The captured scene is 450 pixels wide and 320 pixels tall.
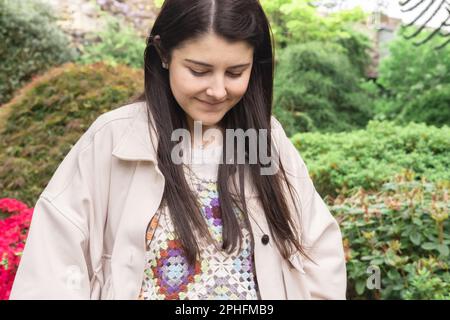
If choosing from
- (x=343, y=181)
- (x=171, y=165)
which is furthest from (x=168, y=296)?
(x=343, y=181)

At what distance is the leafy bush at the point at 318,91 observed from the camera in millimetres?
6602

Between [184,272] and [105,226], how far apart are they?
0.27 m

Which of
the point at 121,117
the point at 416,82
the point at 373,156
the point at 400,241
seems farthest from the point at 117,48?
the point at 121,117

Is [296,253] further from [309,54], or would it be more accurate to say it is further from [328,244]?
[309,54]

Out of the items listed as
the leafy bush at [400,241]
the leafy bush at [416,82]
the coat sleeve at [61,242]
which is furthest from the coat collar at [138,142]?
the leafy bush at [416,82]

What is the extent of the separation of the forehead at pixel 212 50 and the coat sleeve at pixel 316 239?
0.43 m

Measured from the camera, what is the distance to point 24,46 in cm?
820

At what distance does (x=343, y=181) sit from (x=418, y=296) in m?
1.13

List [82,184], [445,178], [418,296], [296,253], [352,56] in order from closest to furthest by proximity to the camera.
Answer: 1. [82,184]
2. [296,253]
3. [418,296]
4. [445,178]
5. [352,56]

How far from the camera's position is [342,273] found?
2371 mm

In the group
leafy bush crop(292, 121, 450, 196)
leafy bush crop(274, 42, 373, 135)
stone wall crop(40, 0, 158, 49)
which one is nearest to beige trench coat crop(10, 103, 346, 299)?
leafy bush crop(292, 121, 450, 196)

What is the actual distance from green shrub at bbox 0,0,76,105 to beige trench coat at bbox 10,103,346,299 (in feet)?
20.1

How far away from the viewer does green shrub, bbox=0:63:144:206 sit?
4.37 m

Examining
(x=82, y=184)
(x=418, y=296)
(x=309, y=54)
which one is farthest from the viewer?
(x=309, y=54)
